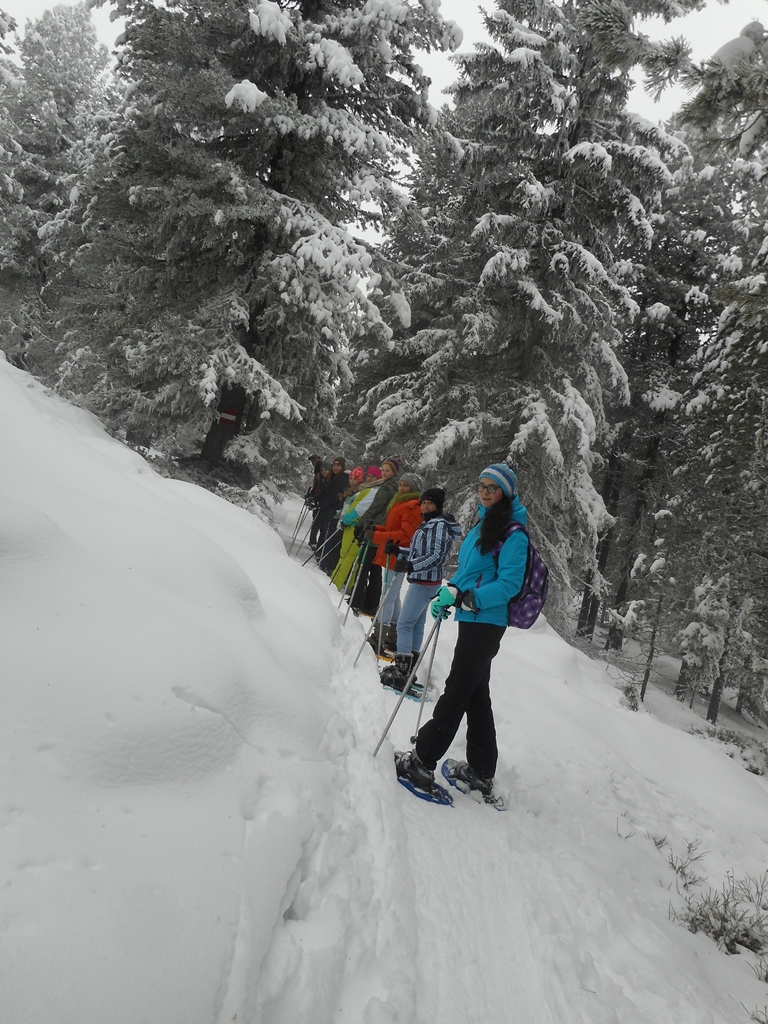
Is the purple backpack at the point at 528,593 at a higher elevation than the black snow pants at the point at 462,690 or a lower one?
higher

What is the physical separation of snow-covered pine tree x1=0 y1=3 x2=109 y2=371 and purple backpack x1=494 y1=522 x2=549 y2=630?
62.5 ft

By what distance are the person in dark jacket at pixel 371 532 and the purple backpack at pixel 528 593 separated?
347 cm

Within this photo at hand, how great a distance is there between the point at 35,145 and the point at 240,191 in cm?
1600

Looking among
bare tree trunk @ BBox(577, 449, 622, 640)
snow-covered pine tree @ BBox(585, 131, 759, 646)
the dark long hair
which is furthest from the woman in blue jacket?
bare tree trunk @ BBox(577, 449, 622, 640)

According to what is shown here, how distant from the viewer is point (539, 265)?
1135cm

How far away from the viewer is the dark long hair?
12.1 ft

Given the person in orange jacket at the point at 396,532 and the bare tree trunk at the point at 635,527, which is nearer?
the person in orange jacket at the point at 396,532

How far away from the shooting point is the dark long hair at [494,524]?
3688 millimetres

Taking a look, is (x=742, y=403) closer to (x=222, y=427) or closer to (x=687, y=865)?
(x=687, y=865)

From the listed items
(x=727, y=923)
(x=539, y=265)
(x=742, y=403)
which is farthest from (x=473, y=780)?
(x=539, y=265)

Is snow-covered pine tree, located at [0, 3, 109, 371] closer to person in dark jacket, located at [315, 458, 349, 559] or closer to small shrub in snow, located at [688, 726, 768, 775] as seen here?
person in dark jacket, located at [315, 458, 349, 559]

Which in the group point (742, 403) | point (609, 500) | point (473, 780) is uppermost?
point (742, 403)

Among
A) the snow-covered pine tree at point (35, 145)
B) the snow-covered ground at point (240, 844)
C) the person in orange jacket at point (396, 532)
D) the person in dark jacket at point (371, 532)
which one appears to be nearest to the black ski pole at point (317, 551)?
the person in dark jacket at point (371, 532)

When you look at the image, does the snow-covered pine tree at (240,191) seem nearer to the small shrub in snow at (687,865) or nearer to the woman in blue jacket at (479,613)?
the woman in blue jacket at (479,613)
